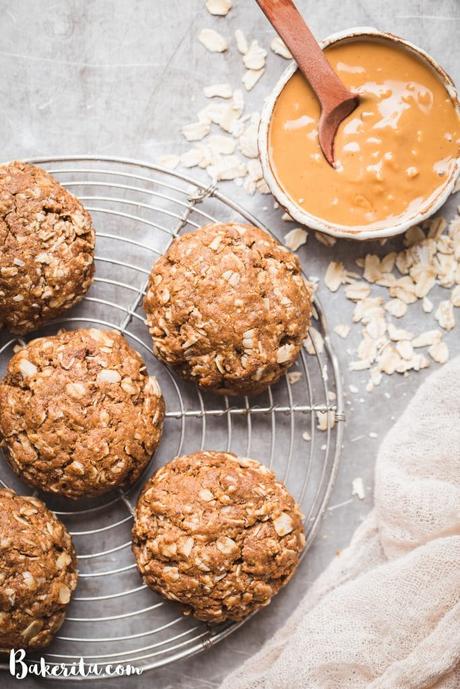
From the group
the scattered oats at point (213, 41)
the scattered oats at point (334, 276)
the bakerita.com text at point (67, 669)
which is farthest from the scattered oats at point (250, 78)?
the bakerita.com text at point (67, 669)

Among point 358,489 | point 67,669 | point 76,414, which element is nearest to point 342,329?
point 358,489

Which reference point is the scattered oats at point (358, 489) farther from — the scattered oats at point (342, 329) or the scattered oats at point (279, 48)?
the scattered oats at point (279, 48)

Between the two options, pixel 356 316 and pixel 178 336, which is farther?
pixel 356 316

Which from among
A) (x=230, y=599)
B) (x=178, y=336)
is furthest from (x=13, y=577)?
(x=178, y=336)

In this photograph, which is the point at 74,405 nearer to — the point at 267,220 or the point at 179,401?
the point at 179,401

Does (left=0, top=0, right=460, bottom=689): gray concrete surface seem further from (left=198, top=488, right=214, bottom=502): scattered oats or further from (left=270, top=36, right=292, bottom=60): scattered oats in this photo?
(left=198, top=488, right=214, bottom=502): scattered oats

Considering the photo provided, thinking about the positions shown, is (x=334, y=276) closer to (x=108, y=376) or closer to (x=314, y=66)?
(x=314, y=66)
